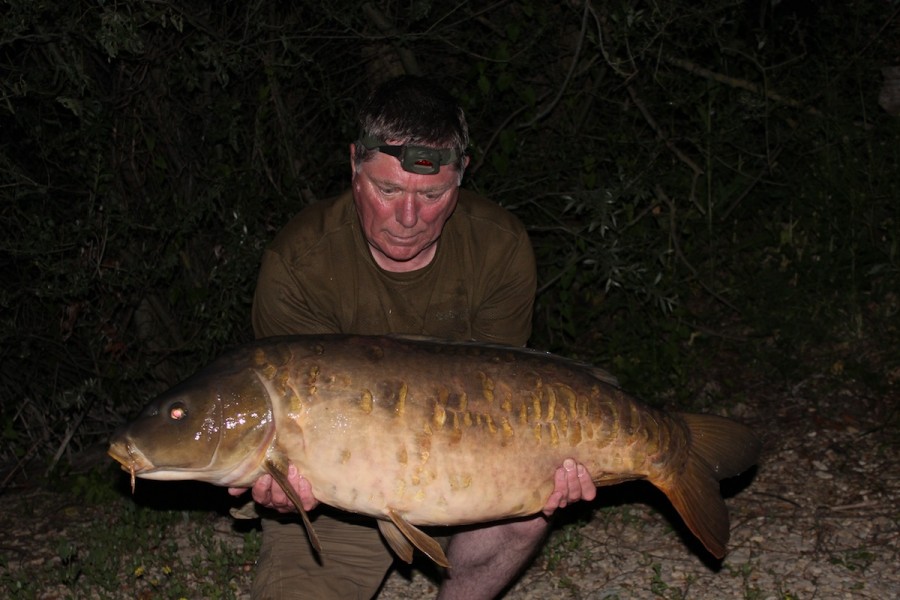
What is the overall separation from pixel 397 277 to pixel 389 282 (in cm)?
3

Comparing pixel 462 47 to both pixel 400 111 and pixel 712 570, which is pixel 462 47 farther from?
pixel 712 570

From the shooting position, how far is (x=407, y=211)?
2.61 m

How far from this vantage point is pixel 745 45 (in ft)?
15.5

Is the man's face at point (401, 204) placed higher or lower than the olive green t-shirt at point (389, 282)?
higher

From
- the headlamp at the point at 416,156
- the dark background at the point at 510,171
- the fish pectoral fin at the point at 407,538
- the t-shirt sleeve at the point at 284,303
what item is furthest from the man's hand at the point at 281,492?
the dark background at the point at 510,171

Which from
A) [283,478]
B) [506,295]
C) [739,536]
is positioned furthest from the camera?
[739,536]

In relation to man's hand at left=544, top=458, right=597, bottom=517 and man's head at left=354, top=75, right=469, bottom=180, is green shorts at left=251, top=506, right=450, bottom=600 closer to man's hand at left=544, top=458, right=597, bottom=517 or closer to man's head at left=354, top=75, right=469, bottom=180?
man's hand at left=544, top=458, right=597, bottom=517

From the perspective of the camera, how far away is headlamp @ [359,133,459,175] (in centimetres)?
257

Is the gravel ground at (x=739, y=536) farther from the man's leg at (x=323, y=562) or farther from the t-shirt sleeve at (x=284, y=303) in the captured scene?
the t-shirt sleeve at (x=284, y=303)

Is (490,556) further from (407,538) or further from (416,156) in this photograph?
(416,156)

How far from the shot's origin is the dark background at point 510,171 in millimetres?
3793

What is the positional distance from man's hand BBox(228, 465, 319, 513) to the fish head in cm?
8

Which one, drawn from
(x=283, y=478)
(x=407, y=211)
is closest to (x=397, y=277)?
(x=407, y=211)

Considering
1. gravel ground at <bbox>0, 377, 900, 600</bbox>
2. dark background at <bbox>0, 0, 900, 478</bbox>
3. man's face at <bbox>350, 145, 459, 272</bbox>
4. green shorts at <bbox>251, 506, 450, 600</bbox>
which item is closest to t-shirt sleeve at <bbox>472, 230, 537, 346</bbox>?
man's face at <bbox>350, 145, 459, 272</bbox>
